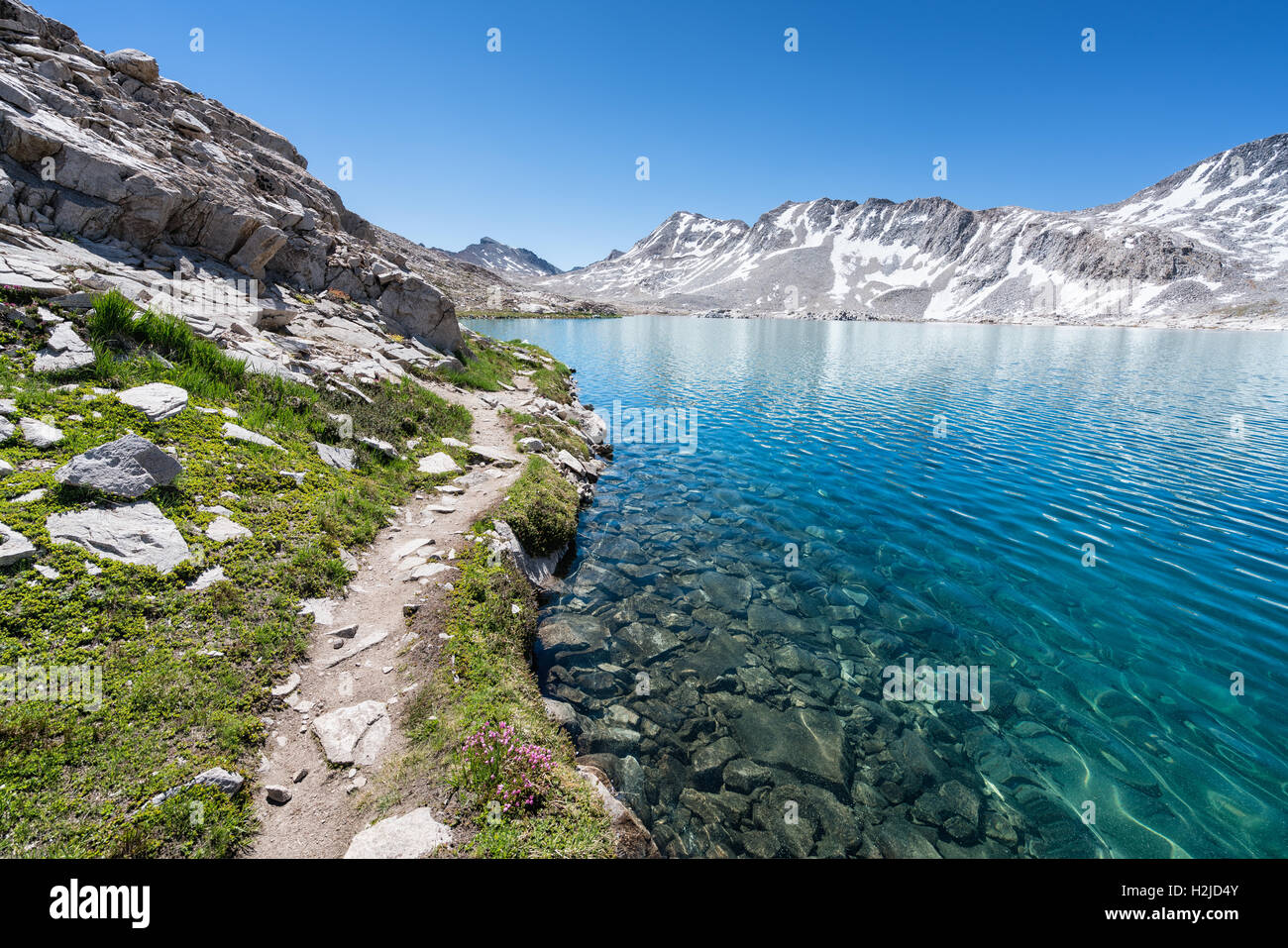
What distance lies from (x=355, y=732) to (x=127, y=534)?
209 inches

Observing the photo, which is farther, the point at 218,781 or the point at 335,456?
the point at 335,456

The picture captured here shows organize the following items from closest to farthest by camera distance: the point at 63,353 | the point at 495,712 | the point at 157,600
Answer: the point at 495,712 < the point at 157,600 < the point at 63,353

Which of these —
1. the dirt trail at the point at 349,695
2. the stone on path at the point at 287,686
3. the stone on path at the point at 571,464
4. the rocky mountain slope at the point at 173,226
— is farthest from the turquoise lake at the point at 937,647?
the rocky mountain slope at the point at 173,226

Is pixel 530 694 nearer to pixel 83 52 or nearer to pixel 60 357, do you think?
pixel 60 357

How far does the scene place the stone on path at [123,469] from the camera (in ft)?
26.6

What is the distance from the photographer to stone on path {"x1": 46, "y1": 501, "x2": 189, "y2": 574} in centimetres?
748

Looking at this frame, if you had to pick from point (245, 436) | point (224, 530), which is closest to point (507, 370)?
point (245, 436)

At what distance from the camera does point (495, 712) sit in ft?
24.0

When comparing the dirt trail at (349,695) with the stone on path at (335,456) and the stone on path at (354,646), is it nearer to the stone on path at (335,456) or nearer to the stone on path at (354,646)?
the stone on path at (354,646)

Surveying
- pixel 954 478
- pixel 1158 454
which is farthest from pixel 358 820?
pixel 1158 454

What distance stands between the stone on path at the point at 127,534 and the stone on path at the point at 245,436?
3.66 metres

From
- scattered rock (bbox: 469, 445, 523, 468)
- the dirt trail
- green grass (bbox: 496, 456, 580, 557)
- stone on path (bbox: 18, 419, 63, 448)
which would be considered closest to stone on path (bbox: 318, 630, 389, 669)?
the dirt trail

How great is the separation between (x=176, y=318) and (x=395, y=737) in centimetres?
1498

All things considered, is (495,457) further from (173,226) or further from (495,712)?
(173,226)
